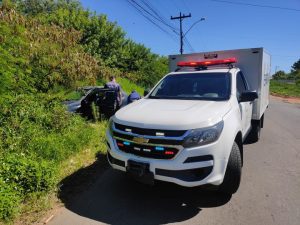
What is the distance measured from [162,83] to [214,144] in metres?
2.46

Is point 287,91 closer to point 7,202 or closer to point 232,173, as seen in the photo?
point 232,173

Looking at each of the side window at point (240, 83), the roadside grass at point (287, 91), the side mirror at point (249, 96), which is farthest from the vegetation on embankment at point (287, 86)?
the side mirror at point (249, 96)

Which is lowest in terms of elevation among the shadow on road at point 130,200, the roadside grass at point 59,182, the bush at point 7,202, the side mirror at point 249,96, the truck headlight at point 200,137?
the shadow on road at point 130,200

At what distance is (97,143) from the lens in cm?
725

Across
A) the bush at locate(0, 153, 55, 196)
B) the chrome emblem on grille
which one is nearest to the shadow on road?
the bush at locate(0, 153, 55, 196)

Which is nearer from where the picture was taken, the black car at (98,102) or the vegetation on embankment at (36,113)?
the vegetation on embankment at (36,113)

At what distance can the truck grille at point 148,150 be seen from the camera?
12.6ft

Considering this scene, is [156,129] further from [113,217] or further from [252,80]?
[252,80]

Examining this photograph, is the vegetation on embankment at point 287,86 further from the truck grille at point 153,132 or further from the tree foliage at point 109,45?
the truck grille at point 153,132

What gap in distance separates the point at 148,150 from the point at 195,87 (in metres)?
1.98

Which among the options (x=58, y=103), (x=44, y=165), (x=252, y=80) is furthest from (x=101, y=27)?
(x=44, y=165)

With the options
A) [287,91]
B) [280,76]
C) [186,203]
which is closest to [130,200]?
[186,203]

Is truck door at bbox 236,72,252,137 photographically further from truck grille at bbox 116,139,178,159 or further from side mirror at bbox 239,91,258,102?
truck grille at bbox 116,139,178,159

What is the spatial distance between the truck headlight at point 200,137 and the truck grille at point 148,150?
0.19 meters
